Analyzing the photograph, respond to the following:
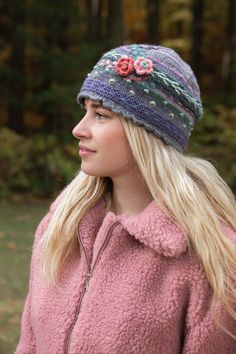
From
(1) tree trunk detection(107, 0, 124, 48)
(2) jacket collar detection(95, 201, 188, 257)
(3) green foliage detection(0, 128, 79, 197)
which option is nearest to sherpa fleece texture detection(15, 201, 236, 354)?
(2) jacket collar detection(95, 201, 188, 257)

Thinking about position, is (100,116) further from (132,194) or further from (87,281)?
(87,281)

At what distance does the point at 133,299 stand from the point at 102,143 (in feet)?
→ 1.68

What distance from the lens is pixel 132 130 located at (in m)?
2.13

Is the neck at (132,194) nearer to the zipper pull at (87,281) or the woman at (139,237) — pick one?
the woman at (139,237)

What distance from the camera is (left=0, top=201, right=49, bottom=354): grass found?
557cm

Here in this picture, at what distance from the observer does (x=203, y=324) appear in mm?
1956

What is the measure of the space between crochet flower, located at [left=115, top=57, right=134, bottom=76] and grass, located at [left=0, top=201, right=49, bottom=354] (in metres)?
2.15

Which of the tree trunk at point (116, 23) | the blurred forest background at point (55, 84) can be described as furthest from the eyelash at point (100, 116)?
the tree trunk at point (116, 23)

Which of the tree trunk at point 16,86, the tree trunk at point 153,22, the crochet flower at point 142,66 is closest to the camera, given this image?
the crochet flower at point 142,66

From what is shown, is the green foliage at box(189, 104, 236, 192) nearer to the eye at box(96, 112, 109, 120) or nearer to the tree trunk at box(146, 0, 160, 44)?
the tree trunk at box(146, 0, 160, 44)

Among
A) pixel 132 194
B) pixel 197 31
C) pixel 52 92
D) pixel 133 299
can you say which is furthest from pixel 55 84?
pixel 133 299

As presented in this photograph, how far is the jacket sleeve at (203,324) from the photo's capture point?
6.40 feet

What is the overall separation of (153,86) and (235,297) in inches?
28.3

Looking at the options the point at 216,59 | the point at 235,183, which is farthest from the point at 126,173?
the point at 216,59
